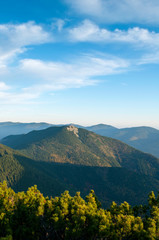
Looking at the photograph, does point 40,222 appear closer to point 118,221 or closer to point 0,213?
point 0,213

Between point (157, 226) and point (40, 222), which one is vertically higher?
point (157, 226)

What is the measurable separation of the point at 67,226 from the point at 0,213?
583 inches

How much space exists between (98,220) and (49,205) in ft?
36.3

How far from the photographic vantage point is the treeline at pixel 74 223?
3069 centimetres

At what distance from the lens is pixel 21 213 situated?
117 feet

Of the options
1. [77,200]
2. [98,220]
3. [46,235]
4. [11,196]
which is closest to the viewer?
[98,220]

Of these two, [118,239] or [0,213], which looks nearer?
[118,239]

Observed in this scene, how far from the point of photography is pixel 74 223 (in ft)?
106

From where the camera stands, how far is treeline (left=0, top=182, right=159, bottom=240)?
3069cm

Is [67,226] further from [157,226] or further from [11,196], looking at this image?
[11,196]

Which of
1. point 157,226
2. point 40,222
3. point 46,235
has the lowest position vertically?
point 46,235

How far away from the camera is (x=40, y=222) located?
3503 cm

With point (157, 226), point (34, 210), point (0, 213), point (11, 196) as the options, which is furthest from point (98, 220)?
point (11, 196)

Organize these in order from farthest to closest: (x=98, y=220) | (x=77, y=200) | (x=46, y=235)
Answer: (x=77, y=200)
(x=46, y=235)
(x=98, y=220)
